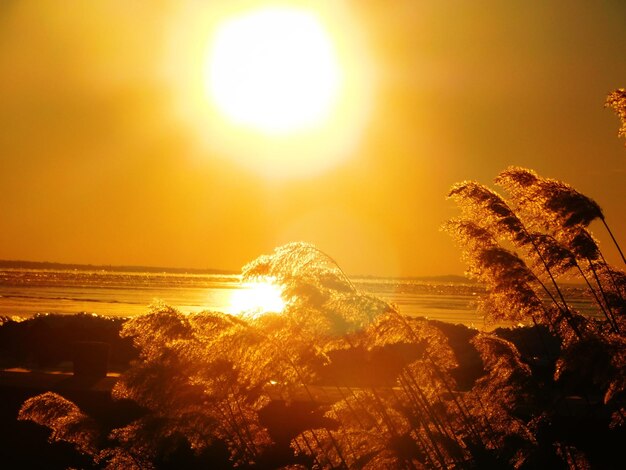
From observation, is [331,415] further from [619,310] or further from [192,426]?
[619,310]

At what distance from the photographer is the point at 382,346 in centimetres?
747

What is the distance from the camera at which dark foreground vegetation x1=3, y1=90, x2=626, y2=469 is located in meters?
6.61

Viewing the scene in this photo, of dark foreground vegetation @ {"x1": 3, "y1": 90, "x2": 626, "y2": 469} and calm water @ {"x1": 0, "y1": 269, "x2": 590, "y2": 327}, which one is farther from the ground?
calm water @ {"x1": 0, "y1": 269, "x2": 590, "y2": 327}

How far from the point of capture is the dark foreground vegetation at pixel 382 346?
661 centimetres

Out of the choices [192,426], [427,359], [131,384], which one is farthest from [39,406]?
[427,359]

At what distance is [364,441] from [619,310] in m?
3.21

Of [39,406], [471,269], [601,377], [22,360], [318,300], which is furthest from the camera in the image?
[22,360]

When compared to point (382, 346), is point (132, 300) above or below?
above

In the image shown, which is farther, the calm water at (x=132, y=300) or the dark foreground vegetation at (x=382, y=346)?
the calm water at (x=132, y=300)

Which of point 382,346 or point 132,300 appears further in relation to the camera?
point 132,300

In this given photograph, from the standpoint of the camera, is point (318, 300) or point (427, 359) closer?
point (318, 300)

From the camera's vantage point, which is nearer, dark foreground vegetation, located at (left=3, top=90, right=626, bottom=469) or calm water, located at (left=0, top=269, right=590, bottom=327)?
dark foreground vegetation, located at (left=3, top=90, right=626, bottom=469)

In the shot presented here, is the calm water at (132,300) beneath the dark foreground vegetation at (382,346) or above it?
above

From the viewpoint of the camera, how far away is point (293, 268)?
22.3ft
